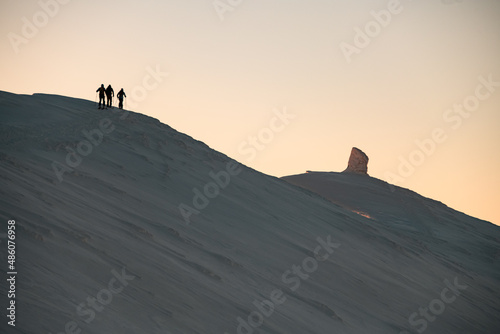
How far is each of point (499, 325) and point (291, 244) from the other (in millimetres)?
7629

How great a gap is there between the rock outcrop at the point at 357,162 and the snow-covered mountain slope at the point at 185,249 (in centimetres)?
1077

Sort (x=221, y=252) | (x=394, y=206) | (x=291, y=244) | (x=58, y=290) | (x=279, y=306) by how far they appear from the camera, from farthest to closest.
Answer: (x=394, y=206) → (x=291, y=244) → (x=221, y=252) → (x=279, y=306) → (x=58, y=290)

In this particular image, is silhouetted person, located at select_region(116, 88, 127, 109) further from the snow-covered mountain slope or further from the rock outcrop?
the rock outcrop

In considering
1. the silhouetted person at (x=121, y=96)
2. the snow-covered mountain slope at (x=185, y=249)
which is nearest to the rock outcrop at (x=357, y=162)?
the snow-covered mountain slope at (x=185, y=249)

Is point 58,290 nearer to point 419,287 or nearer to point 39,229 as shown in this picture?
point 39,229

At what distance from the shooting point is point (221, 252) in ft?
53.7

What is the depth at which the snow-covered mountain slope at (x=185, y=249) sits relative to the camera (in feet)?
35.6

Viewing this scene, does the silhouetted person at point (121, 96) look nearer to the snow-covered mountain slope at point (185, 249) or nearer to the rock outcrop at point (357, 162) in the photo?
the snow-covered mountain slope at point (185, 249)

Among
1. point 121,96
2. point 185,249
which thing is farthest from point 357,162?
point 185,249

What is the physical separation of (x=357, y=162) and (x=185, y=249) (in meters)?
28.5

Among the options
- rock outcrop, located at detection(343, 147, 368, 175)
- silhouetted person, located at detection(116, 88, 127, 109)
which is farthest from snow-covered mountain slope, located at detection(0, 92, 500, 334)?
rock outcrop, located at detection(343, 147, 368, 175)

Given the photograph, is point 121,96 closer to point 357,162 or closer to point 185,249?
point 185,249

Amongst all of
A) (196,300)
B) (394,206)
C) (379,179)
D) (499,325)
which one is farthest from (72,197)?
(379,179)

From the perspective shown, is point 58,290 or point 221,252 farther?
point 221,252
